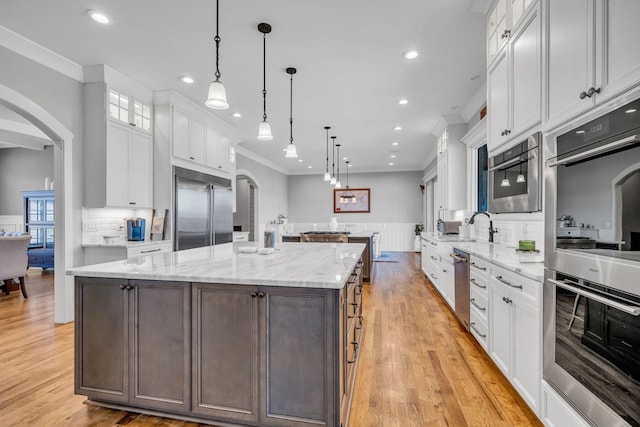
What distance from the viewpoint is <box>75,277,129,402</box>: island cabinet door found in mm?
1857

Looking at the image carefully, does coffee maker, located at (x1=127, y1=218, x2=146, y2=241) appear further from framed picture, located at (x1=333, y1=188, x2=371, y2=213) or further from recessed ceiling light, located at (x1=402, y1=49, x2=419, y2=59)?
framed picture, located at (x1=333, y1=188, x2=371, y2=213)

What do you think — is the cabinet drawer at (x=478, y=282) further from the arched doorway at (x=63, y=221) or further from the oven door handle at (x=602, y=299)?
the arched doorway at (x=63, y=221)

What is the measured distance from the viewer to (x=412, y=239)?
35.5ft

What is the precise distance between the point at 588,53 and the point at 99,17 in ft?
11.1

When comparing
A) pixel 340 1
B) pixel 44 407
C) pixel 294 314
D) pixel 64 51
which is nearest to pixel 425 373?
pixel 294 314

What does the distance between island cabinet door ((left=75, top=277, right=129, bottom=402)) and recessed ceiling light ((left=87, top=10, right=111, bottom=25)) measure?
2173 mm

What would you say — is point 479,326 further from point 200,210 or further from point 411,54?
point 200,210

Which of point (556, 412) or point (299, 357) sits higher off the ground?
point (299, 357)

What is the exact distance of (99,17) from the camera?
2.70m

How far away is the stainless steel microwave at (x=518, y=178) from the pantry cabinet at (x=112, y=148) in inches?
158

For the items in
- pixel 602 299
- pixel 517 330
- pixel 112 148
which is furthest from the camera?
pixel 112 148

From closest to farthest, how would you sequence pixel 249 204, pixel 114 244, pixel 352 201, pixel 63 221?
1. pixel 63 221
2. pixel 114 244
3. pixel 249 204
4. pixel 352 201

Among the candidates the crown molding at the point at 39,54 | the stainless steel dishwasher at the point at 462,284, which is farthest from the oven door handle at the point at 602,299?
the crown molding at the point at 39,54

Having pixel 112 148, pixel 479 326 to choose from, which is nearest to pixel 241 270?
pixel 479 326
